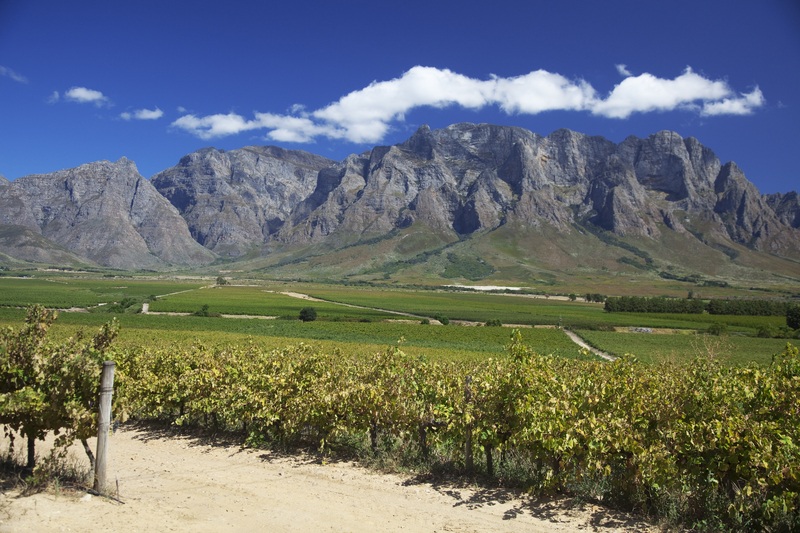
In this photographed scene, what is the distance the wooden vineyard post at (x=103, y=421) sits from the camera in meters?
7.98

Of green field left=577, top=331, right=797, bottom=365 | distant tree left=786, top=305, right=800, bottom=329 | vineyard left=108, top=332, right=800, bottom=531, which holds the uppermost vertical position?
vineyard left=108, top=332, right=800, bottom=531

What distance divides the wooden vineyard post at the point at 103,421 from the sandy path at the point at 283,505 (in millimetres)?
393

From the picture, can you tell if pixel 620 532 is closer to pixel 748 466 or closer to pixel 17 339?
pixel 748 466

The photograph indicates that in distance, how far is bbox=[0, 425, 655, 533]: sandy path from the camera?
24.6ft

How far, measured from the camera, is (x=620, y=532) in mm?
7855

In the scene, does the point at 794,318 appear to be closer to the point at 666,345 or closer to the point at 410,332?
the point at 666,345

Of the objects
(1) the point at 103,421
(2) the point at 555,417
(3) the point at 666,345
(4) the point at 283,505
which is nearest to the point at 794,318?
(3) the point at 666,345

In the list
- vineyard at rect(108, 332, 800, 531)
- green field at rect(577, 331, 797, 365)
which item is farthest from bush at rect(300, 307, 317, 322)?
vineyard at rect(108, 332, 800, 531)

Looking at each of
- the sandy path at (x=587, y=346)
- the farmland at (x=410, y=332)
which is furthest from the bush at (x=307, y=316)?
the sandy path at (x=587, y=346)

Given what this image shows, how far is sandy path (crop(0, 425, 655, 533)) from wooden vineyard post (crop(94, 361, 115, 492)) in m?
0.39

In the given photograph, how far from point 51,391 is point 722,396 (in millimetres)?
13529

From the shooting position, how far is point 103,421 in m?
8.11

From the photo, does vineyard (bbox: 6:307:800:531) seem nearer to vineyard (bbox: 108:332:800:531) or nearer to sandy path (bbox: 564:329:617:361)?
vineyard (bbox: 108:332:800:531)

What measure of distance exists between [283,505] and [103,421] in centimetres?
391
